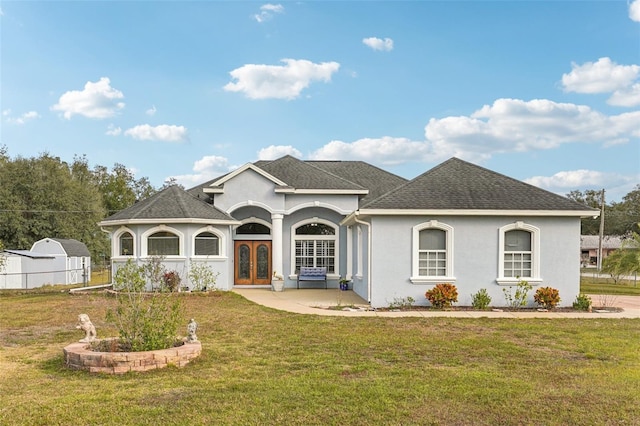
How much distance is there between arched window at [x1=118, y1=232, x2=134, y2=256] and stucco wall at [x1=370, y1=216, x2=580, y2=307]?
971cm

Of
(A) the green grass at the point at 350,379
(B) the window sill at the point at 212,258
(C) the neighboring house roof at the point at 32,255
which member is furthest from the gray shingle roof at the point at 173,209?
(C) the neighboring house roof at the point at 32,255

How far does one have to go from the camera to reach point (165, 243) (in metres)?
19.2

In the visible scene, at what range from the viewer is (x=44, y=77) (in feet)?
65.1

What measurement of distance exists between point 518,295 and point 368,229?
4.75 metres

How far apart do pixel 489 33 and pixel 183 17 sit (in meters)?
10.2

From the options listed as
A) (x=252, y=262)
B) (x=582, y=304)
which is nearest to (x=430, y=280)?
(x=582, y=304)

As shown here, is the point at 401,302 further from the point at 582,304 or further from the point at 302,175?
the point at 302,175

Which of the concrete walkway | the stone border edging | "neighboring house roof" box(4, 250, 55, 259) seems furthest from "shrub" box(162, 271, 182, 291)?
"neighboring house roof" box(4, 250, 55, 259)

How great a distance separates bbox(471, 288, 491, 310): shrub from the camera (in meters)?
14.8

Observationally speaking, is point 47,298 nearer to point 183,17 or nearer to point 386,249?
point 183,17

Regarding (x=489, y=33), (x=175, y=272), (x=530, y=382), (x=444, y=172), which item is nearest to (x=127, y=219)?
(x=175, y=272)

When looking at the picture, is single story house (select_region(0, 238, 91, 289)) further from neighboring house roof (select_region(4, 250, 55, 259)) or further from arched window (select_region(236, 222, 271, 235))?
arched window (select_region(236, 222, 271, 235))

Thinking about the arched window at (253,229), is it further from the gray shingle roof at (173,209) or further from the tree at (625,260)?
the tree at (625,260)

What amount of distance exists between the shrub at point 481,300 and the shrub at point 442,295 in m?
0.60
